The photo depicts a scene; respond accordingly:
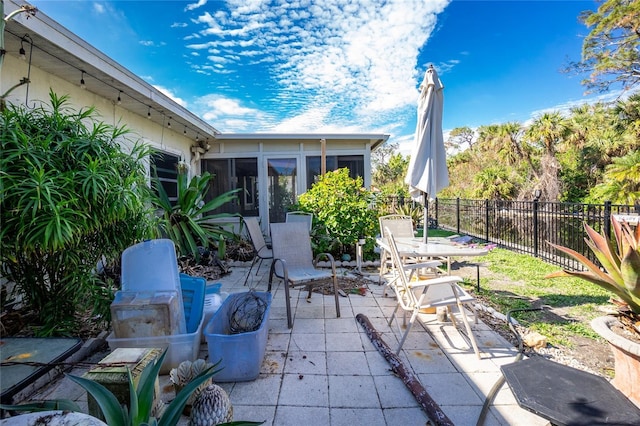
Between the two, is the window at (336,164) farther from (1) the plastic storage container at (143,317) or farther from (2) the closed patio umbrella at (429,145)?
(1) the plastic storage container at (143,317)

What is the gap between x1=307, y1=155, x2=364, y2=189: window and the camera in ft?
25.1

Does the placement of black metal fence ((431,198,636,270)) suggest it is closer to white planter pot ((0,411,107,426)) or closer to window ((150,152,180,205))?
white planter pot ((0,411,107,426))

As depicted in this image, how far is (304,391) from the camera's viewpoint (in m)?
1.99

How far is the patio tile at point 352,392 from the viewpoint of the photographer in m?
1.87

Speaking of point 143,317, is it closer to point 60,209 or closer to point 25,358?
point 25,358

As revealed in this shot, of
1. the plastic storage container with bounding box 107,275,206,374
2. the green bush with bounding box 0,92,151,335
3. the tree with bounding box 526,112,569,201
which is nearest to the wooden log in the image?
the plastic storage container with bounding box 107,275,206,374

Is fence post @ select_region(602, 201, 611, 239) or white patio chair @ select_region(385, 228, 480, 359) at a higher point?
fence post @ select_region(602, 201, 611, 239)

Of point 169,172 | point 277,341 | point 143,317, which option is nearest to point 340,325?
point 277,341

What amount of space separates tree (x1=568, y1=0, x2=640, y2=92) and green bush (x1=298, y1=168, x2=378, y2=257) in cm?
1176

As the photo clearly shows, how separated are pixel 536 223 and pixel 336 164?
4.65 metres

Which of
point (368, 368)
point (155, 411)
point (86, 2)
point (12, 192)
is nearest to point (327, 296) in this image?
point (368, 368)

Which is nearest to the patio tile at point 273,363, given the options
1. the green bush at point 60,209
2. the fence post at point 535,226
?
the green bush at point 60,209

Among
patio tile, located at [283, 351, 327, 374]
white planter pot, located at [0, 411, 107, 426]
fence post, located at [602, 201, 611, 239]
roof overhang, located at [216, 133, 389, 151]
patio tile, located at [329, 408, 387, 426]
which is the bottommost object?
patio tile, located at [329, 408, 387, 426]

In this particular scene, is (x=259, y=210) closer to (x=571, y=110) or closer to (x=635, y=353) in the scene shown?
(x=635, y=353)
